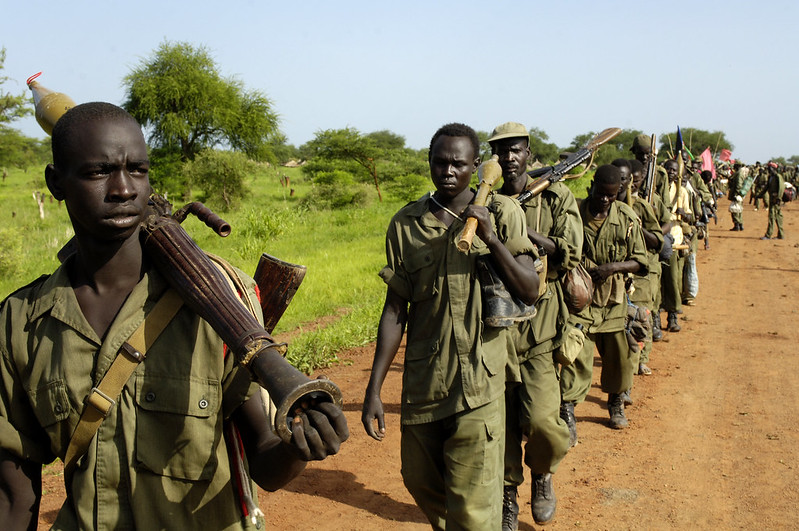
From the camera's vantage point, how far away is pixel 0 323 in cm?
183

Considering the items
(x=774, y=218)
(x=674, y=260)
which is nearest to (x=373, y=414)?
(x=674, y=260)

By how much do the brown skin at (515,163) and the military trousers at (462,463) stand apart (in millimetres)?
1407

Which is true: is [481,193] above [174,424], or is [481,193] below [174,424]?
above

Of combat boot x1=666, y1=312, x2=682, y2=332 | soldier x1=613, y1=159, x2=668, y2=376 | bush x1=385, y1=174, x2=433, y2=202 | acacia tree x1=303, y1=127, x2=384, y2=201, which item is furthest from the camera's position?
acacia tree x1=303, y1=127, x2=384, y2=201

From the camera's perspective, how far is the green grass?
859cm

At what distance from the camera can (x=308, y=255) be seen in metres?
14.7

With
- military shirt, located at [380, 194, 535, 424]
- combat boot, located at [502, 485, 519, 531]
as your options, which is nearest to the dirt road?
combat boot, located at [502, 485, 519, 531]

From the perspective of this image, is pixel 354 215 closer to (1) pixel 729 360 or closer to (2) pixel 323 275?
(2) pixel 323 275

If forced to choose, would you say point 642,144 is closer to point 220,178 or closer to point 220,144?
point 220,178

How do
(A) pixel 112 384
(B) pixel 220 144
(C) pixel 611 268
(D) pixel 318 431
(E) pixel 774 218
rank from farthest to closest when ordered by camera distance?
(B) pixel 220 144 → (E) pixel 774 218 → (C) pixel 611 268 → (A) pixel 112 384 → (D) pixel 318 431

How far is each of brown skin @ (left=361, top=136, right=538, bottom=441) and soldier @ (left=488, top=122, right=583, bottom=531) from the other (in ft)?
2.12

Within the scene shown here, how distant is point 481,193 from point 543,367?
4.83 ft

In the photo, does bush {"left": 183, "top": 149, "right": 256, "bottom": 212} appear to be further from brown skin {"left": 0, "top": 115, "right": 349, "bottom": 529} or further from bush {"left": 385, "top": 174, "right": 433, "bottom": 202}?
brown skin {"left": 0, "top": 115, "right": 349, "bottom": 529}

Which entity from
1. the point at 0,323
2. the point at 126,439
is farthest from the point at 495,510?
the point at 0,323
